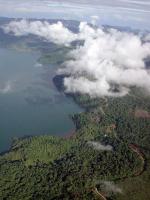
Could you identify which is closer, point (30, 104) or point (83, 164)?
point (83, 164)

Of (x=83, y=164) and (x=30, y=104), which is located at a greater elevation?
(x=83, y=164)

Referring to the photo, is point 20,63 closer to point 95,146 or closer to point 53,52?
point 53,52

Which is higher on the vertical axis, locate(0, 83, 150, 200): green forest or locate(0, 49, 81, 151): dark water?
locate(0, 83, 150, 200): green forest

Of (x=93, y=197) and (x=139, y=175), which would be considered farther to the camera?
(x=139, y=175)

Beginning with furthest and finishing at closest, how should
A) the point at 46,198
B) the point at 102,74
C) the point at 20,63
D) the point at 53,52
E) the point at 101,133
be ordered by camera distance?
the point at 53,52
the point at 20,63
the point at 102,74
the point at 101,133
the point at 46,198

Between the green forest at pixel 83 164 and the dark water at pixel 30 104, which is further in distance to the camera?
the dark water at pixel 30 104

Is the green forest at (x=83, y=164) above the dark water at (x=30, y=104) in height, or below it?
above

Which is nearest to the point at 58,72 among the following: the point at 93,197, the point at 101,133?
the point at 101,133

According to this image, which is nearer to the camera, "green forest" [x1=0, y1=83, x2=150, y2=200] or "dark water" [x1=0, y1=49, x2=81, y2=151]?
"green forest" [x1=0, y1=83, x2=150, y2=200]
